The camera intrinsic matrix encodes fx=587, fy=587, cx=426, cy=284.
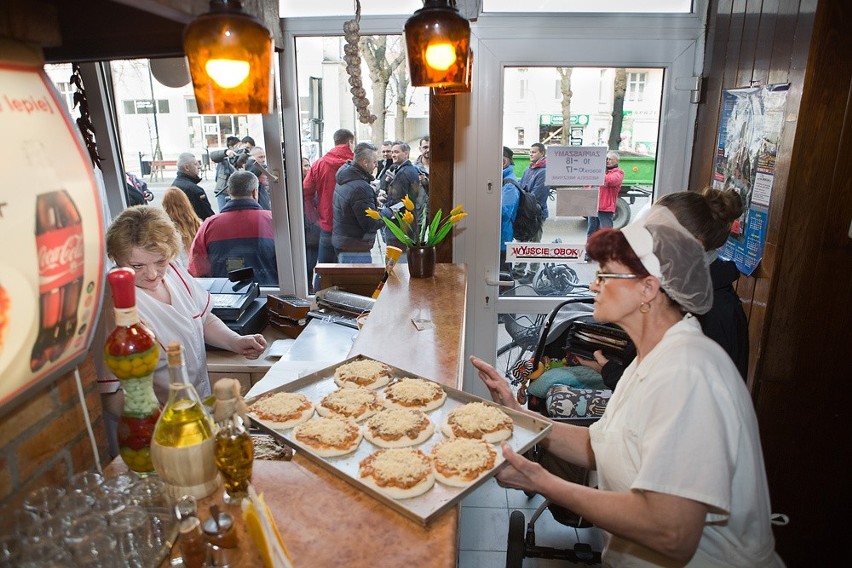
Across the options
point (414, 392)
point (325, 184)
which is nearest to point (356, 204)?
point (325, 184)

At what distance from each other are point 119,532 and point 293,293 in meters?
2.74

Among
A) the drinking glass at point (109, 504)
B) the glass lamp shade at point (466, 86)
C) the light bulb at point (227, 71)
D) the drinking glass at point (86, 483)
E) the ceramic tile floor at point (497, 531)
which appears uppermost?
the glass lamp shade at point (466, 86)

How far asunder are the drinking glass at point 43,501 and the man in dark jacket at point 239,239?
107 inches

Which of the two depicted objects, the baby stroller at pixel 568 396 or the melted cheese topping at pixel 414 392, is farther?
the baby stroller at pixel 568 396

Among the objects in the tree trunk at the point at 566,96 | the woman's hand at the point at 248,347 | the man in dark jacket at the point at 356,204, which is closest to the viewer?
the woman's hand at the point at 248,347

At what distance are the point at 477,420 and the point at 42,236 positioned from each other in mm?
1153

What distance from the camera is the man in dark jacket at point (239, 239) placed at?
3648mm

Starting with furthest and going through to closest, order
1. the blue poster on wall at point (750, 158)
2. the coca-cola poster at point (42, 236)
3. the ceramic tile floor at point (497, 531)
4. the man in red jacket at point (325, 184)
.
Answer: the man in red jacket at point (325, 184) < the ceramic tile floor at point (497, 531) < the blue poster on wall at point (750, 158) < the coca-cola poster at point (42, 236)

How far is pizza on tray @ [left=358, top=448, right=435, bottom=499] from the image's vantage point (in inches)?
53.2

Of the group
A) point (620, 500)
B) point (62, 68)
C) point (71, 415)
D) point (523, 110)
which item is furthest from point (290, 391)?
point (62, 68)

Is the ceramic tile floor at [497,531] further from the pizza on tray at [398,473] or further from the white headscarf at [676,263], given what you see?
the white headscarf at [676,263]

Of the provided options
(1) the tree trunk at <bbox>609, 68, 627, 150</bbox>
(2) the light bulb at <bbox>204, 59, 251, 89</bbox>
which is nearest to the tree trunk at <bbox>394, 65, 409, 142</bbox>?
(1) the tree trunk at <bbox>609, 68, 627, 150</bbox>

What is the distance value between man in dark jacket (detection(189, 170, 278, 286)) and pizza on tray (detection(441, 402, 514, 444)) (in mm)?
2314

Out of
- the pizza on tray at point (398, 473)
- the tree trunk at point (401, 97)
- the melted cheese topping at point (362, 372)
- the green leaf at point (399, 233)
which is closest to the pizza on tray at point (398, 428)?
the pizza on tray at point (398, 473)
